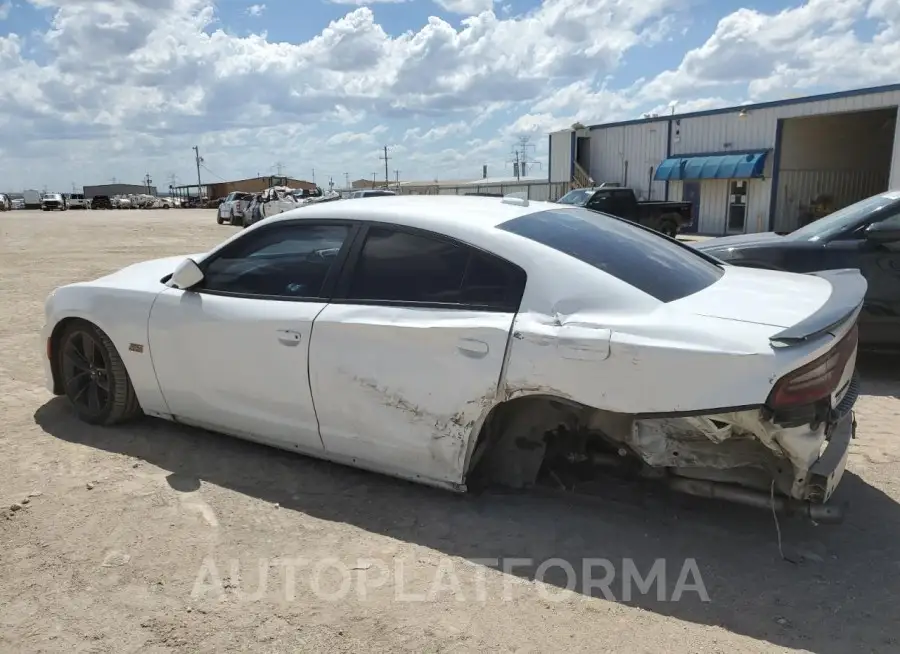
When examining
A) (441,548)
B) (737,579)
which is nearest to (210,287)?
(441,548)

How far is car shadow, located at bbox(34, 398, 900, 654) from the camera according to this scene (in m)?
2.54

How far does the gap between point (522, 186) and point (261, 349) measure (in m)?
36.5

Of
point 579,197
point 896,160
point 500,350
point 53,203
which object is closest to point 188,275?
point 500,350

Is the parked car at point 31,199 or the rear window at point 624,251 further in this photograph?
the parked car at point 31,199

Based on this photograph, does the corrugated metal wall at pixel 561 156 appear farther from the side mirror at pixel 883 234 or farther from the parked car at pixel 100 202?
the parked car at pixel 100 202

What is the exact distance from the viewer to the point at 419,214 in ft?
11.1

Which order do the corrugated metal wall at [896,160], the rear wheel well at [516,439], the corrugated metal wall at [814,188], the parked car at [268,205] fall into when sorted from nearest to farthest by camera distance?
the rear wheel well at [516,439] → the corrugated metal wall at [896,160] → the corrugated metal wall at [814,188] → the parked car at [268,205]

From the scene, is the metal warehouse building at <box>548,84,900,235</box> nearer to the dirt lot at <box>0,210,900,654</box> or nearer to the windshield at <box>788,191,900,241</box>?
the windshield at <box>788,191,900,241</box>

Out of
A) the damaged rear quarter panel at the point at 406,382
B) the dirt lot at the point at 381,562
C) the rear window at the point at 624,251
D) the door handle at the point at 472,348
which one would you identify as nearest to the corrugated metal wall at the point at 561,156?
the rear window at the point at 624,251

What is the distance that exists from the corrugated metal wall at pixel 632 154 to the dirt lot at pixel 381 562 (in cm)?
2643

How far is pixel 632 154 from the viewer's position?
96.7 ft

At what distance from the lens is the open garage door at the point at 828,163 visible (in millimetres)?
24734

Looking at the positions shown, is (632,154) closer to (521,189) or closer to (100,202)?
(521,189)

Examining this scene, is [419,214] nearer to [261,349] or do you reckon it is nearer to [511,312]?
[511,312]
